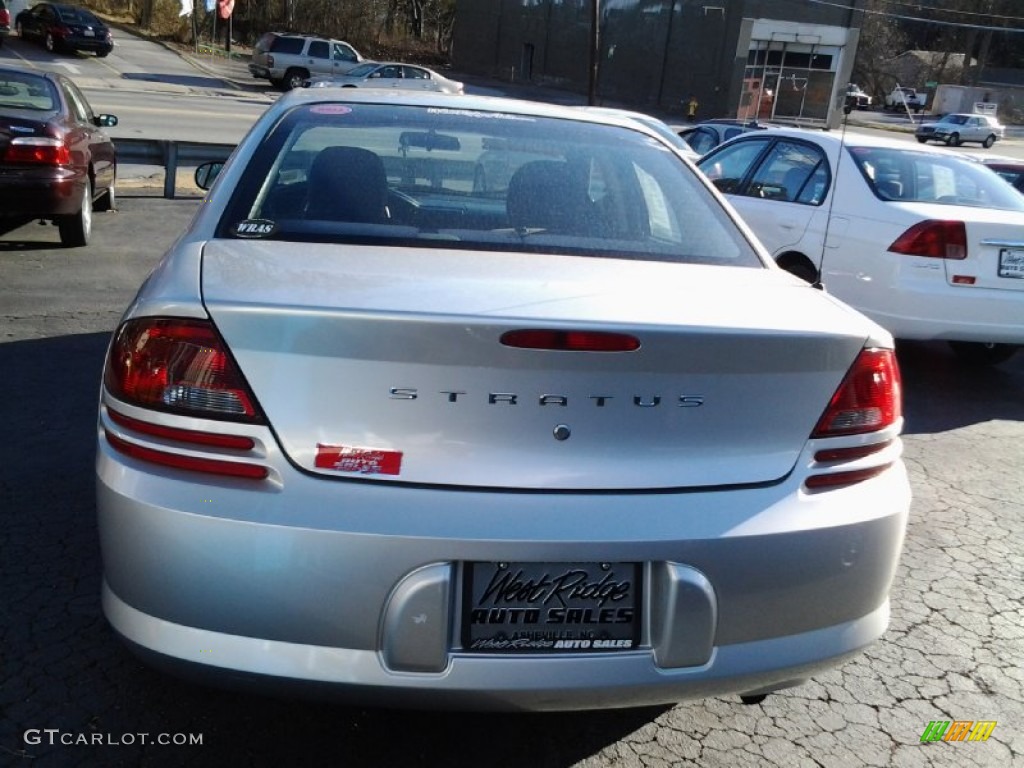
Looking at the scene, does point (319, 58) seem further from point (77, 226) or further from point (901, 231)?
point (901, 231)

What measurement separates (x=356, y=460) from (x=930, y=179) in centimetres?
584

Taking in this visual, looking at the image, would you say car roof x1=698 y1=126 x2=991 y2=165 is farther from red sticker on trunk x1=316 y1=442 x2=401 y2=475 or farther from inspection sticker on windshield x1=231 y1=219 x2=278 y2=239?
red sticker on trunk x1=316 y1=442 x2=401 y2=475

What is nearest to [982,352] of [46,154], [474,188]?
[474,188]

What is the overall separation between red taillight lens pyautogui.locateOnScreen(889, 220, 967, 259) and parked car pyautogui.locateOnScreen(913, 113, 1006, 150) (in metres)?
44.8

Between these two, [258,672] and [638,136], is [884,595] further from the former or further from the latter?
[638,136]

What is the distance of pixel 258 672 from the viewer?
199cm

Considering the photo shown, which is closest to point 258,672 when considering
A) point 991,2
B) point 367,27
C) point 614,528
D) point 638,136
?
point 614,528

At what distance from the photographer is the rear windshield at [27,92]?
8135mm

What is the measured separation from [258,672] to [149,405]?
0.63 metres

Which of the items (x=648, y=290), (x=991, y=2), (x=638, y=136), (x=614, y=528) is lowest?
(x=614, y=528)

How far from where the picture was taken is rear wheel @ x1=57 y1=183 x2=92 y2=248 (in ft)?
27.2

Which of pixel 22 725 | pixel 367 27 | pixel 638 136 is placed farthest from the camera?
pixel 367 27

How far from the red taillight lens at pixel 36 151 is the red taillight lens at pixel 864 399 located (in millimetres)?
7344

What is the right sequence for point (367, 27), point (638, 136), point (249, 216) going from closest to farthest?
point (249, 216) < point (638, 136) < point (367, 27)
